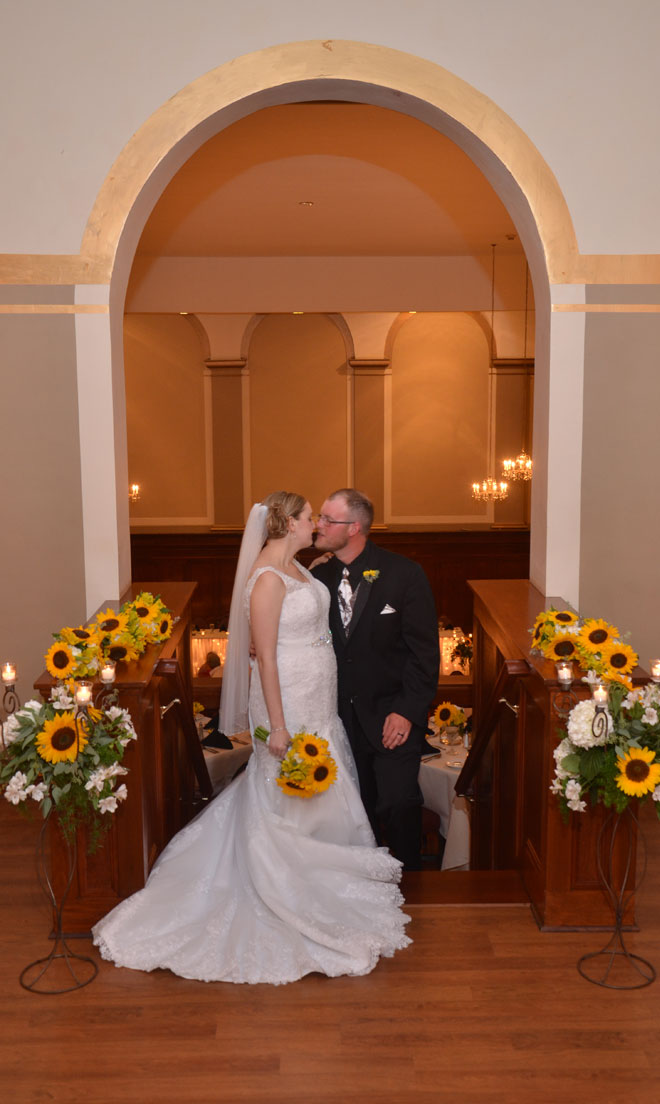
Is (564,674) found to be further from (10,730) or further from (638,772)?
(10,730)

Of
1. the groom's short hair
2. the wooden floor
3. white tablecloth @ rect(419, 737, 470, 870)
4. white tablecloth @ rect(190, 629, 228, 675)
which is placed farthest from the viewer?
white tablecloth @ rect(190, 629, 228, 675)

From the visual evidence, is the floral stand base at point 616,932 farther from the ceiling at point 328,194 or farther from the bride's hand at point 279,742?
the ceiling at point 328,194

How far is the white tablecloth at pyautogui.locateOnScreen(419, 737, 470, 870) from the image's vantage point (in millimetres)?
6164

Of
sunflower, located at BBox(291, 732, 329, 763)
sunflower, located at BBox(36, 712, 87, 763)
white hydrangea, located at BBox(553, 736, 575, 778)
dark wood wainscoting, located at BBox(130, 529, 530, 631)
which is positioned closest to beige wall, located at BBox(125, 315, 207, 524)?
dark wood wainscoting, located at BBox(130, 529, 530, 631)

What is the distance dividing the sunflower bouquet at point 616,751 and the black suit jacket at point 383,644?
137cm

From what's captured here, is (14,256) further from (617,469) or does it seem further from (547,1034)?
(547,1034)

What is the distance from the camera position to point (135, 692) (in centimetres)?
436

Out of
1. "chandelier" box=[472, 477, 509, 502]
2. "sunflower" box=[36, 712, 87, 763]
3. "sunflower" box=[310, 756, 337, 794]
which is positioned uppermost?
"chandelier" box=[472, 477, 509, 502]

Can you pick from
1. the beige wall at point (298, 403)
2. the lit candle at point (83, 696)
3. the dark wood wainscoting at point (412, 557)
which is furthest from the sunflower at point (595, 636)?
the beige wall at point (298, 403)

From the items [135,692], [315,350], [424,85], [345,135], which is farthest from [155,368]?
[135,692]

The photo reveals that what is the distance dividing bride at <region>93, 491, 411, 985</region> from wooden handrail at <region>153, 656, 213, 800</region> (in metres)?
0.23

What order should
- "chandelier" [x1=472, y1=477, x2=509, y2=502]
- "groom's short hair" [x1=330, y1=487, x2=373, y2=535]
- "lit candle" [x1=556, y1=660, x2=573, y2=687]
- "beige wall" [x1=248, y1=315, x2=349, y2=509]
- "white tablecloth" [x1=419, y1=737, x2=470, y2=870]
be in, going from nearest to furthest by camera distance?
"lit candle" [x1=556, y1=660, x2=573, y2=687] → "groom's short hair" [x1=330, y1=487, x2=373, y2=535] → "white tablecloth" [x1=419, y1=737, x2=470, y2=870] → "chandelier" [x1=472, y1=477, x2=509, y2=502] → "beige wall" [x1=248, y1=315, x2=349, y2=509]

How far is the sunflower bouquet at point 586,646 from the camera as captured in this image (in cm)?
417

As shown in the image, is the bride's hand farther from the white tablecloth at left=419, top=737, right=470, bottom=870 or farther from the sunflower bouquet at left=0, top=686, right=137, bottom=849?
the white tablecloth at left=419, top=737, right=470, bottom=870
